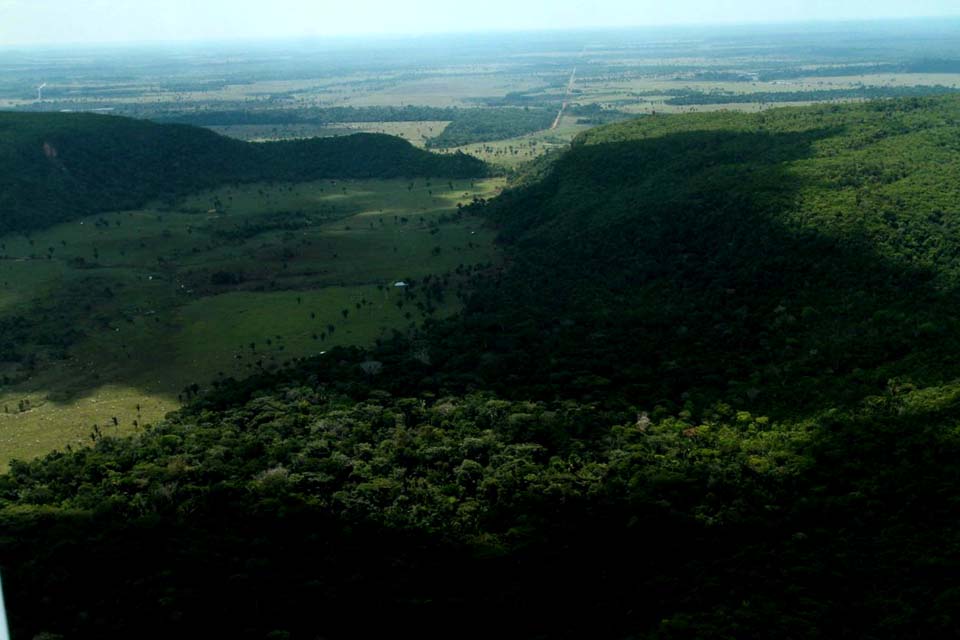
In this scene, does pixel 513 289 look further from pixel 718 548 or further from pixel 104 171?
pixel 104 171

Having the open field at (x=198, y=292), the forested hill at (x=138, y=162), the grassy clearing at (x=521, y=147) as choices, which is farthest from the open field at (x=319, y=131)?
the open field at (x=198, y=292)

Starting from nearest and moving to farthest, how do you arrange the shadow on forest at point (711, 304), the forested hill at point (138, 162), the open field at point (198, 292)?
the shadow on forest at point (711, 304) < the open field at point (198, 292) < the forested hill at point (138, 162)


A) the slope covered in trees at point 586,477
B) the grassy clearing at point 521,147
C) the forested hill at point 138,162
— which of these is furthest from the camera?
the grassy clearing at point 521,147

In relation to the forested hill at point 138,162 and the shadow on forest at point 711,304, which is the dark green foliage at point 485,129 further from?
the shadow on forest at point 711,304

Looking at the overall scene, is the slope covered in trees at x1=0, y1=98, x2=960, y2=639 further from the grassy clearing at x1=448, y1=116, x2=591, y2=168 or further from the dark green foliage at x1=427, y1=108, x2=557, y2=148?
the dark green foliage at x1=427, y1=108, x2=557, y2=148

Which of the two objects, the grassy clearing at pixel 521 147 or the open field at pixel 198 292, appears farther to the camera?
the grassy clearing at pixel 521 147

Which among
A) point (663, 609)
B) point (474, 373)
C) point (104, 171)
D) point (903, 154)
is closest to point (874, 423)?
point (663, 609)
